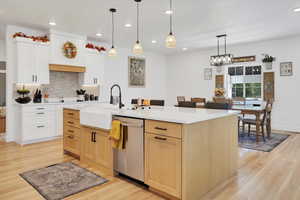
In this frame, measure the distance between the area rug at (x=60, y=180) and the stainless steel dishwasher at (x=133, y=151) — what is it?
14.2 inches

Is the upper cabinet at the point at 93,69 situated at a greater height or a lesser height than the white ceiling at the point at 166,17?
lesser

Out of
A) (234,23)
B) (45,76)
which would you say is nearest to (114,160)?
(45,76)

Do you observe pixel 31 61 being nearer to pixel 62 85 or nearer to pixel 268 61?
pixel 62 85

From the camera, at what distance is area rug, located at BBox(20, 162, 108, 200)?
7.98 ft

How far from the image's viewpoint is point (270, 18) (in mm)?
4312

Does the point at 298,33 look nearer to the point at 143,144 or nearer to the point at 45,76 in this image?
the point at 143,144

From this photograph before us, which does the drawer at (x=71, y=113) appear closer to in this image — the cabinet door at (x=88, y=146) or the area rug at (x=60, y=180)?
the cabinet door at (x=88, y=146)

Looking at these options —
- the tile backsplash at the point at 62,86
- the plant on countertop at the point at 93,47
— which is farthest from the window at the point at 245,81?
the tile backsplash at the point at 62,86

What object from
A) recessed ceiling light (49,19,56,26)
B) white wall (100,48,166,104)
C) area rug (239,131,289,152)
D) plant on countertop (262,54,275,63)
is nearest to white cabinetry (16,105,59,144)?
white wall (100,48,166,104)

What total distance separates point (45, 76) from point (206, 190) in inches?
178

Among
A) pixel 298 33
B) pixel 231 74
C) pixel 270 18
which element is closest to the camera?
pixel 270 18

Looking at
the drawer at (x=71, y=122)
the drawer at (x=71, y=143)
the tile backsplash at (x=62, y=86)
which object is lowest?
the drawer at (x=71, y=143)

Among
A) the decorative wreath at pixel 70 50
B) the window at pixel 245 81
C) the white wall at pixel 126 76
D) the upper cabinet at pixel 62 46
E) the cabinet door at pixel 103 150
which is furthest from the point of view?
the white wall at pixel 126 76

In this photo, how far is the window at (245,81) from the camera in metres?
6.61
